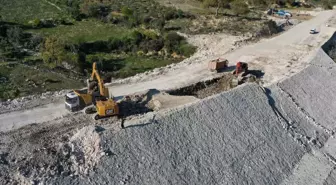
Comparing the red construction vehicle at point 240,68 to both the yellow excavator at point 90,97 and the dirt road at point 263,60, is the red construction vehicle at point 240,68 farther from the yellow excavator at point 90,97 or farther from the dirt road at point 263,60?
the yellow excavator at point 90,97

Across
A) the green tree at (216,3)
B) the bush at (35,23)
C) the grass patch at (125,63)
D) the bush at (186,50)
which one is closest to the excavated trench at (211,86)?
the grass patch at (125,63)

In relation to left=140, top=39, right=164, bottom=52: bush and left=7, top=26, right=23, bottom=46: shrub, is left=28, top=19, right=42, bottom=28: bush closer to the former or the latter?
left=7, top=26, right=23, bottom=46: shrub

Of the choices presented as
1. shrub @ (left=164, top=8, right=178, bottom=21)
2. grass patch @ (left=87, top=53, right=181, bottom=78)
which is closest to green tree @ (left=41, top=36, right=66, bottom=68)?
grass patch @ (left=87, top=53, right=181, bottom=78)

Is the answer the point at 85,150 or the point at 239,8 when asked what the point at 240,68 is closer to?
the point at 85,150

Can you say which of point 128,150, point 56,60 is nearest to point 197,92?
point 128,150

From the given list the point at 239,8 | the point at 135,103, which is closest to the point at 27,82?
the point at 135,103
